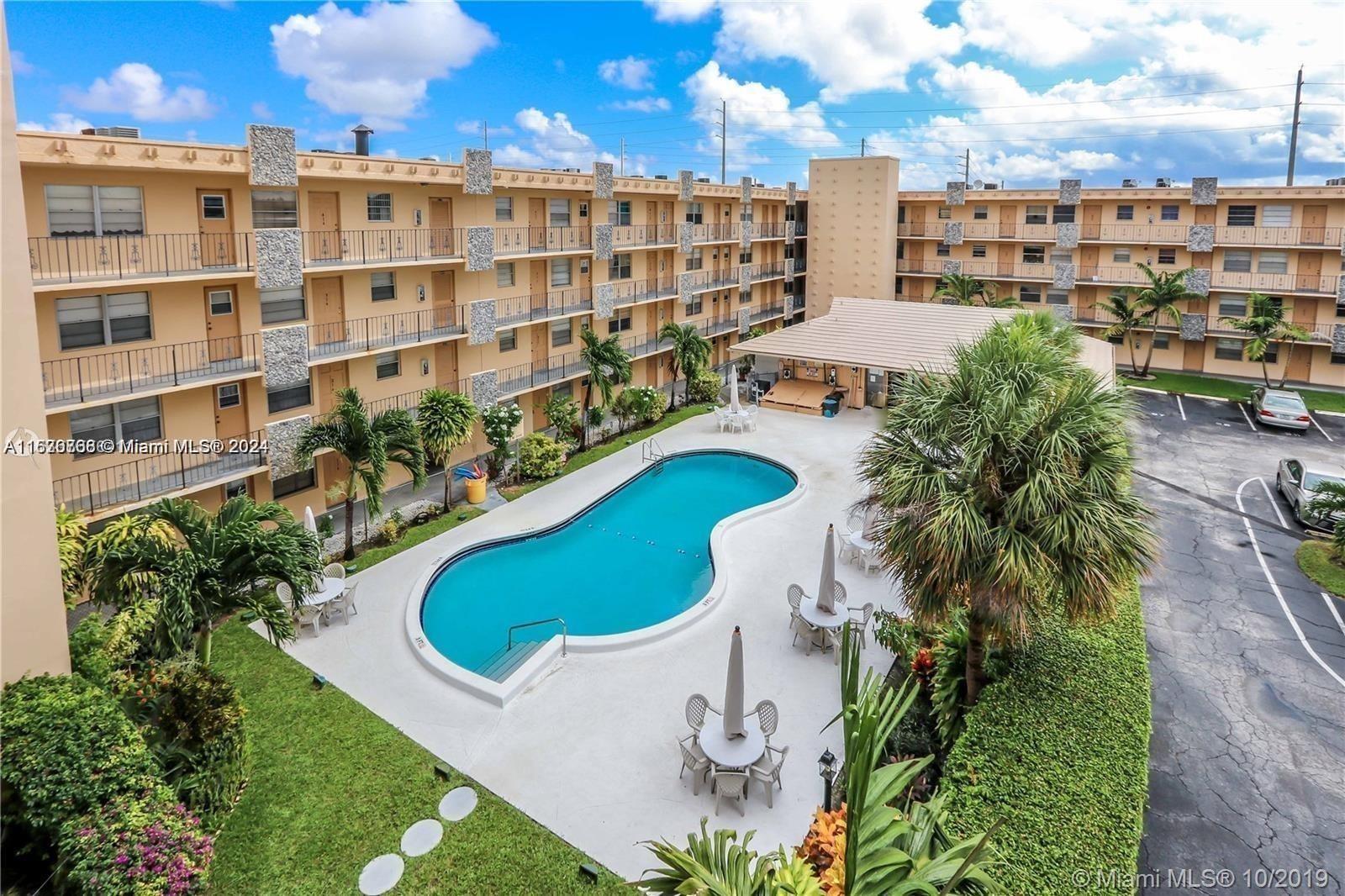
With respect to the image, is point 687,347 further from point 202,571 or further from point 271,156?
point 202,571

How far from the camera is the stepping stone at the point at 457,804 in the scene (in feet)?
37.2

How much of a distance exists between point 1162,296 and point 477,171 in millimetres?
32789

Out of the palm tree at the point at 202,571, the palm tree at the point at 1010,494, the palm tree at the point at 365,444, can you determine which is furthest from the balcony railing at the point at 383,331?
the palm tree at the point at 1010,494

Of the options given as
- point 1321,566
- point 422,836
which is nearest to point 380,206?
point 422,836

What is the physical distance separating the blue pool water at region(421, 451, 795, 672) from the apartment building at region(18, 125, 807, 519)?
19.4 feet

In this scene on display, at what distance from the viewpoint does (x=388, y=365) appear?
24531mm

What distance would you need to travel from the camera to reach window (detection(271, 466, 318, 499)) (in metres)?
21.5

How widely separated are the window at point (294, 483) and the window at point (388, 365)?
3.60 meters

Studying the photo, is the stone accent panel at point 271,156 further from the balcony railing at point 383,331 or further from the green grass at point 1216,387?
the green grass at point 1216,387

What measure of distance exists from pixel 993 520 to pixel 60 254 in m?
18.6

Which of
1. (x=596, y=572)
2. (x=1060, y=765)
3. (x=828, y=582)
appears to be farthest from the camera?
(x=596, y=572)

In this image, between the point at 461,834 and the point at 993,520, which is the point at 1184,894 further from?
the point at 461,834

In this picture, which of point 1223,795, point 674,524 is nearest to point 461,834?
point 1223,795

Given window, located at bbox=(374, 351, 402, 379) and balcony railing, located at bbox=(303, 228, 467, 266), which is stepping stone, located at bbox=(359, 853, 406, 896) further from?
window, located at bbox=(374, 351, 402, 379)
